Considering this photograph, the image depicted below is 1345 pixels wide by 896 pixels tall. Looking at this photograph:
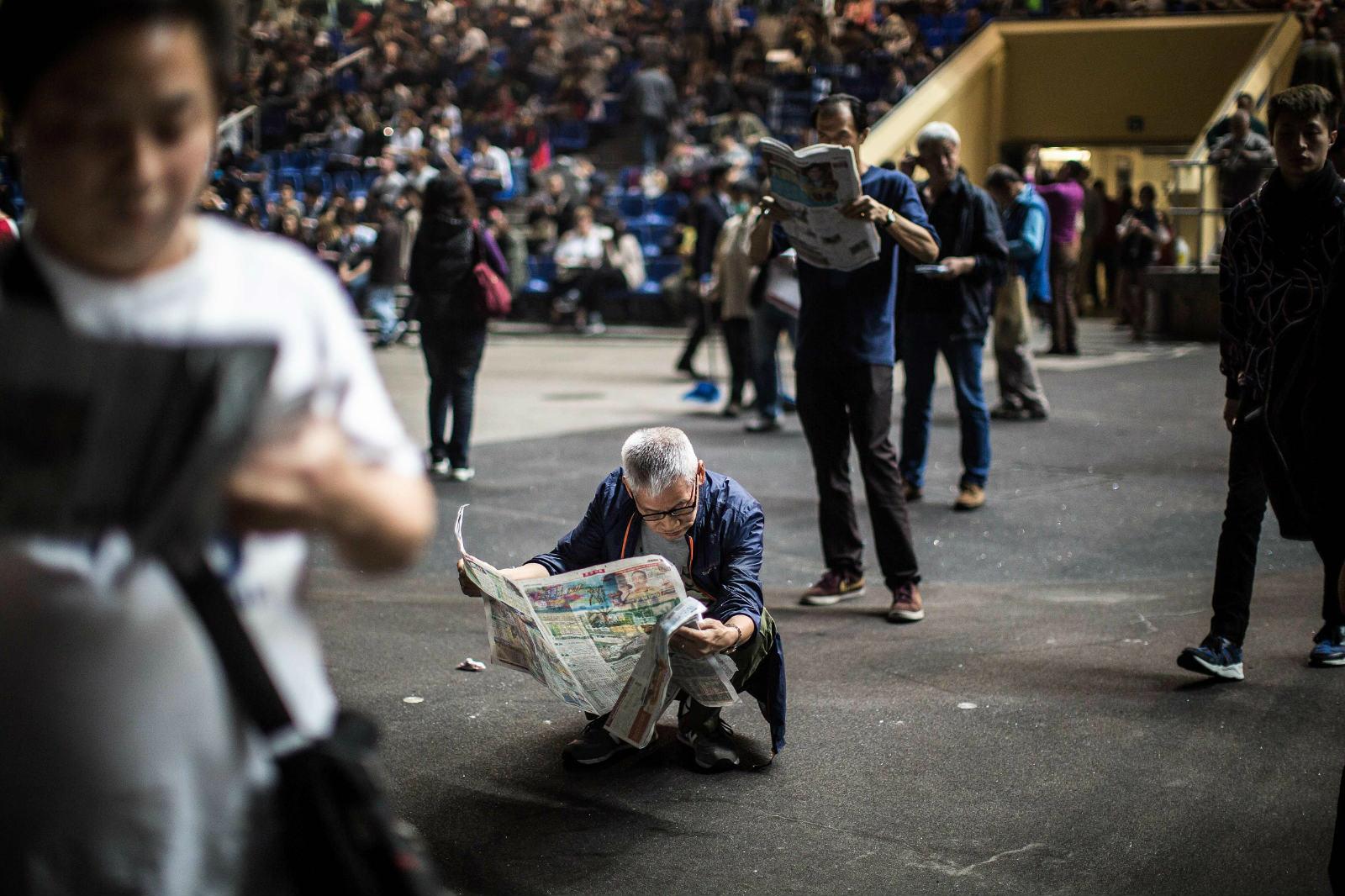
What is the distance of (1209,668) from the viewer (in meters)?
4.82

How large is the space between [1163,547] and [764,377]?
3.95 meters

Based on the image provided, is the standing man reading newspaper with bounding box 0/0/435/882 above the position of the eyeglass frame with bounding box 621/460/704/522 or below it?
above

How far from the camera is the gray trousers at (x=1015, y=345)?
34.8 ft

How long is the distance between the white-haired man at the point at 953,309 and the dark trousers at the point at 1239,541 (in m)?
2.72

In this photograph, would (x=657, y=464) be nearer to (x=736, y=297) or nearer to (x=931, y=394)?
(x=931, y=394)

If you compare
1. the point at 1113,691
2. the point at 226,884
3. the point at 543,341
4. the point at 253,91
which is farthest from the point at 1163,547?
the point at 253,91

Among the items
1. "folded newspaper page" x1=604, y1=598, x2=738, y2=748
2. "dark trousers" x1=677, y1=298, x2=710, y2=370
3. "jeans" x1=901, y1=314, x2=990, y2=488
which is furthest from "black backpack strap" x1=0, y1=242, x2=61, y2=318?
"dark trousers" x1=677, y1=298, x2=710, y2=370

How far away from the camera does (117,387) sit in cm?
138

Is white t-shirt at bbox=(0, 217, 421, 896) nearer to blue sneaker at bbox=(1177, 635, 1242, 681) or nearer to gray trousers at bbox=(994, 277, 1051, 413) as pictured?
blue sneaker at bbox=(1177, 635, 1242, 681)

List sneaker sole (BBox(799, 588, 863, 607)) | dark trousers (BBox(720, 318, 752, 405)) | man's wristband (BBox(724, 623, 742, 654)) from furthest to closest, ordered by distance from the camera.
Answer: dark trousers (BBox(720, 318, 752, 405)) < sneaker sole (BBox(799, 588, 863, 607)) < man's wristband (BBox(724, 623, 742, 654))

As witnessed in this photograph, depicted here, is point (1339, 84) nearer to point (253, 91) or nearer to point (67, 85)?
point (67, 85)

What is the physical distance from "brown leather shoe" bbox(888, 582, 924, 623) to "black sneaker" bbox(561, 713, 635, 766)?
182 cm

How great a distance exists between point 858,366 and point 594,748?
215 cm

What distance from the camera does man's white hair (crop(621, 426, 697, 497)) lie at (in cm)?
383
